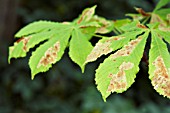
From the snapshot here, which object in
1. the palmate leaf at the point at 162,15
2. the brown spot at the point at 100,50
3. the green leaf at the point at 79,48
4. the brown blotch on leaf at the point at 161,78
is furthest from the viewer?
the palmate leaf at the point at 162,15

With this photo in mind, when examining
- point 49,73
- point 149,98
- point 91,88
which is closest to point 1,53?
point 49,73

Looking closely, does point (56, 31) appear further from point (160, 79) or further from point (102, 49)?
point (160, 79)

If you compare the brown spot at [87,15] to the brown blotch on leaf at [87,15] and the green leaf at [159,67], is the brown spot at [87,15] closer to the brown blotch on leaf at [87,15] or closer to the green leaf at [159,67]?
the brown blotch on leaf at [87,15]

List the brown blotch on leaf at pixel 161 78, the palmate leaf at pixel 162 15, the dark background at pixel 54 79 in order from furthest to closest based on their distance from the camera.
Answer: the dark background at pixel 54 79 → the palmate leaf at pixel 162 15 → the brown blotch on leaf at pixel 161 78

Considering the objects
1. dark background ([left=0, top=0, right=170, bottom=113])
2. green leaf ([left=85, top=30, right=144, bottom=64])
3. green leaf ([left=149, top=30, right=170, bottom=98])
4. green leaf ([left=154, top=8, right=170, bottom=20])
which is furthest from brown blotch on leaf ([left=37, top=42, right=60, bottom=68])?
dark background ([left=0, top=0, right=170, bottom=113])

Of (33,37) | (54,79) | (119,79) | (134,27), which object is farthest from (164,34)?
(54,79)

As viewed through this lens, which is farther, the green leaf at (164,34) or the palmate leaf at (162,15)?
the palmate leaf at (162,15)

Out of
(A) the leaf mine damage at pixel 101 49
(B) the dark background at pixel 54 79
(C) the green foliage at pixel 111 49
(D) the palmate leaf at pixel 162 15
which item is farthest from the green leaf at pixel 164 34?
(B) the dark background at pixel 54 79

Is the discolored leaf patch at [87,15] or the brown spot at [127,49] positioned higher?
the brown spot at [127,49]
